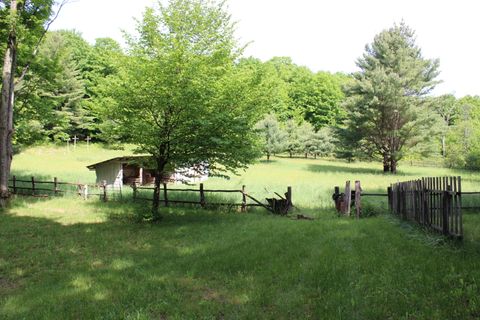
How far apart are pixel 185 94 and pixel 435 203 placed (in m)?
8.94

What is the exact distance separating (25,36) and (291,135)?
49.4 meters

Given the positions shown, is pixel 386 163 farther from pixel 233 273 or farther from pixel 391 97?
pixel 233 273

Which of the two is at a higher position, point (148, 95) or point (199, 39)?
point (199, 39)

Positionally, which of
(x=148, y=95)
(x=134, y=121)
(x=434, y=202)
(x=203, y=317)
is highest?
(x=148, y=95)

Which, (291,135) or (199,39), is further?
(291,135)

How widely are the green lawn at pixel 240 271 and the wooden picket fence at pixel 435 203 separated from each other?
0.38 meters

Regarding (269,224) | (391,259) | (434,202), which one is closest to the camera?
(391,259)

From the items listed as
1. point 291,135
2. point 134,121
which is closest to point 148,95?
point 134,121

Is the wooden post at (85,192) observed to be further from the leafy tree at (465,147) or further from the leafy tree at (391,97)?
the leafy tree at (465,147)

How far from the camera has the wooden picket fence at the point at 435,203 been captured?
8.45 m

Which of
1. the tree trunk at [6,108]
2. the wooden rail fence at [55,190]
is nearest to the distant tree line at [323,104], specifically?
the tree trunk at [6,108]

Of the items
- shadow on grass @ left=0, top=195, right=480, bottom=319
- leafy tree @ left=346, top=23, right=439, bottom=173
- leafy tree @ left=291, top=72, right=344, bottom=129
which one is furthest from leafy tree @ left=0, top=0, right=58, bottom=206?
leafy tree @ left=291, top=72, right=344, bottom=129

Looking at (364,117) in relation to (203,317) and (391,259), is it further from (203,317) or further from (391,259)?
(203,317)

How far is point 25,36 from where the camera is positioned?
18000mm
